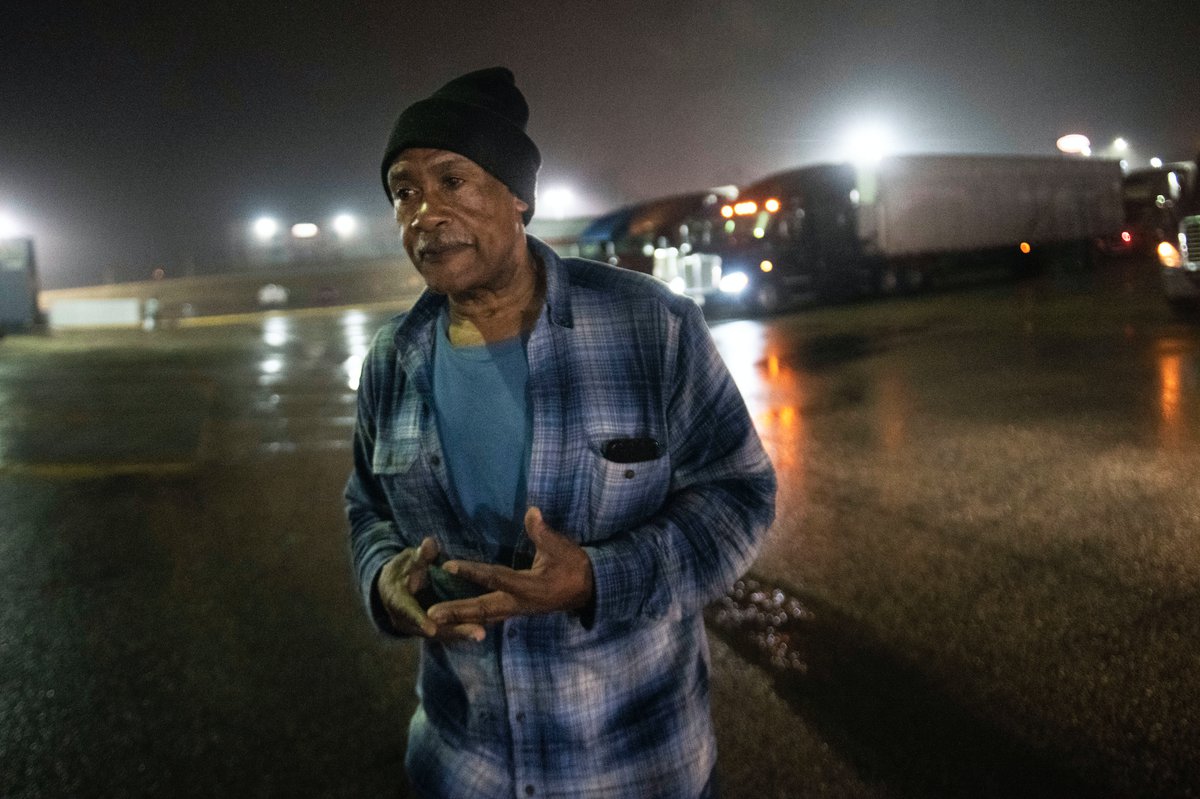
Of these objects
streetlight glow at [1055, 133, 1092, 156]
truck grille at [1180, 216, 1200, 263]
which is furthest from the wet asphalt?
streetlight glow at [1055, 133, 1092, 156]

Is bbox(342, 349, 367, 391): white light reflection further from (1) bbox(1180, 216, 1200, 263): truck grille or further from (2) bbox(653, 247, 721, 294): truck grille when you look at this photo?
(1) bbox(1180, 216, 1200, 263): truck grille

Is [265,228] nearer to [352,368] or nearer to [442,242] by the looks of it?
[352,368]

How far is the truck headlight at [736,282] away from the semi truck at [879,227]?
0.08ft

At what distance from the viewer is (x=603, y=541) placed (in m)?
1.69

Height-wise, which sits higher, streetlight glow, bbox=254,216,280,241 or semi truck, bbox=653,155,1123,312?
streetlight glow, bbox=254,216,280,241

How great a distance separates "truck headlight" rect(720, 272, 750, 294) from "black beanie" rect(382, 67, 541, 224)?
19189mm

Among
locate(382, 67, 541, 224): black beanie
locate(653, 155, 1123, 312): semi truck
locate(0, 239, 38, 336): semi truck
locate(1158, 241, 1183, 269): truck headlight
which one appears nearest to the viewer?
locate(382, 67, 541, 224): black beanie

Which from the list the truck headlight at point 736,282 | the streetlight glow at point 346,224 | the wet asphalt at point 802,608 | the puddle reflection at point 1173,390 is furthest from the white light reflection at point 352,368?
the streetlight glow at point 346,224

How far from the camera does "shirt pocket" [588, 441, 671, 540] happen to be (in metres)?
1.67

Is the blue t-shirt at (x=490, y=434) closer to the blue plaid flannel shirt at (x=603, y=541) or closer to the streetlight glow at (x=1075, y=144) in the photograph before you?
the blue plaid flannel shirt at (x=603, y=541)

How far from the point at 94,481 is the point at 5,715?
442cm

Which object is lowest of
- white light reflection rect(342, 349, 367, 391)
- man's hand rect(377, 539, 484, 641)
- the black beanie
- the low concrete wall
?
white light reflection rect(342, 349, 367, 391)

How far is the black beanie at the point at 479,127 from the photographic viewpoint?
1.85m

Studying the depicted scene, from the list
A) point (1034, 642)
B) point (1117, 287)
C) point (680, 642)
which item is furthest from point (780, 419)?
point (1117, 287)
